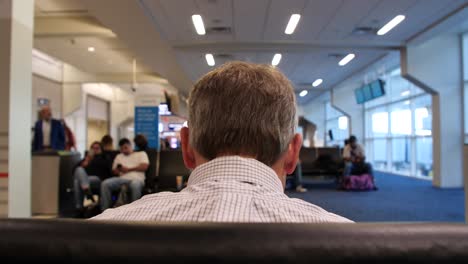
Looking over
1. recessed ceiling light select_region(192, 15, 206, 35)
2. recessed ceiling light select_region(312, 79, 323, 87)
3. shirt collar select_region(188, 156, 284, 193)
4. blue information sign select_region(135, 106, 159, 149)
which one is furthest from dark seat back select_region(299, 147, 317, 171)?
shirt collar select_region(188, 156, 284, 193)

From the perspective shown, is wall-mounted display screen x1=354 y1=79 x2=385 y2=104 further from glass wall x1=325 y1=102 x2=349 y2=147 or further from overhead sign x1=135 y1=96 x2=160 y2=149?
overhead sign x1=135 y1=96 x2=160 y2=149

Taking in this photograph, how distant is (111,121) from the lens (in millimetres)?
17844

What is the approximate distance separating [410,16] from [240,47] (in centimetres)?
344

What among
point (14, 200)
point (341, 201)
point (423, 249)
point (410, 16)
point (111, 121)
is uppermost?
point (410, 16)

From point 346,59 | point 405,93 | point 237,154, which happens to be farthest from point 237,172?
point 405,93

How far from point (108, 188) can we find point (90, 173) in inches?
26.8

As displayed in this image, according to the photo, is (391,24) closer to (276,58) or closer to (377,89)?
(276,58)

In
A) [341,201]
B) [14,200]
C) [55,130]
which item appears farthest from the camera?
[341,201]

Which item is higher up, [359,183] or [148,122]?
[148,122]

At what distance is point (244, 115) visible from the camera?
0.69m

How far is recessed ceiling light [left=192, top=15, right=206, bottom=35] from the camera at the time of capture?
6200 millimetres

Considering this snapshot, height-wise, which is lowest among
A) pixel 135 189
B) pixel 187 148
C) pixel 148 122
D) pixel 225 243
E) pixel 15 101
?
pixel 135 189

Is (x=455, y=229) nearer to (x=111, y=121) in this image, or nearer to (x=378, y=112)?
(x=378, y=112)

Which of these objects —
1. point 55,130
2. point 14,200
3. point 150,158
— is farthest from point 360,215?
point 55,130
